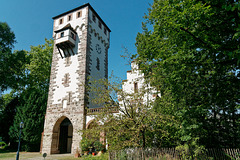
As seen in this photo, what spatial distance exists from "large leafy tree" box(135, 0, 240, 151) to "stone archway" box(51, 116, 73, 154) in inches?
508

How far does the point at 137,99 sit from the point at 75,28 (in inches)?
618

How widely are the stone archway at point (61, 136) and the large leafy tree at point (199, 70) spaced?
1290 cm

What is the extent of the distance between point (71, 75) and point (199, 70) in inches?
567

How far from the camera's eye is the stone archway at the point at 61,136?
60.3 feet

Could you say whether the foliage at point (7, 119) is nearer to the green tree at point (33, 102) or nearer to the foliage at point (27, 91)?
the foliage at point (27, 91)

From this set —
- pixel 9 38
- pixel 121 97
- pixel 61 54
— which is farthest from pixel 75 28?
pixel 121 97

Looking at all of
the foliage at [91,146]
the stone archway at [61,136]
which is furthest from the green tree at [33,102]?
the foliage at [91,146]

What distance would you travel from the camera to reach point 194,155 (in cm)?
853

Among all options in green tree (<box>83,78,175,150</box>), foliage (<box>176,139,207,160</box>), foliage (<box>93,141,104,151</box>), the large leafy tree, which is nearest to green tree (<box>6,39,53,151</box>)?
foliage (<box>93,141,104,151</box>)

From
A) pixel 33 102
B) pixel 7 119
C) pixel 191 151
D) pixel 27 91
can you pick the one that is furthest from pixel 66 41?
pixel 191 151

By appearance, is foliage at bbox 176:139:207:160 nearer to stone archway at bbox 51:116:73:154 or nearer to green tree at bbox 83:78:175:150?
green tree at bbox 83:78:175:150

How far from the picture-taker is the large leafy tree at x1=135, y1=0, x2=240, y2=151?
7664 millimetres

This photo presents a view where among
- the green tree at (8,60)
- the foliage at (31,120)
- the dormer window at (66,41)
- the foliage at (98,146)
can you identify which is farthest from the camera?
the green tree at (8,60)

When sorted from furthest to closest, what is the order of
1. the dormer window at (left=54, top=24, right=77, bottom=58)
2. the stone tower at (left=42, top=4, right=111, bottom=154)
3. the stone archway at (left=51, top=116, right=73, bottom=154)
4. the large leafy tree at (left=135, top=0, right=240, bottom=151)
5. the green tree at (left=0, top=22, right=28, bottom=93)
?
1. the green tree at (left=0, top=22, right=28, bottom=93)
2. the dormer window at (left=54, top=24, right=77, bottom=58)
3. the stone archway at (left=51, top=116, right=73, bottom=154)
4. the stone tower at (left=42, top=4, right=111, bottom=154)
5. the large leafy tree at (left=135, top=0, right=240, bottom=151)
